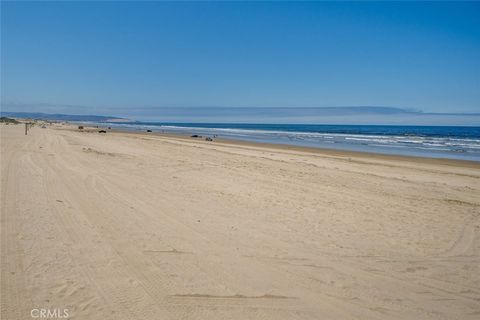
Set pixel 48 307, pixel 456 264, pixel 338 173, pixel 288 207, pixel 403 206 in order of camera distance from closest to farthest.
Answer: pixel 48 307 < pixel 456 264 < pixel 288 207 < pixel 403 206 < pixel 338 173

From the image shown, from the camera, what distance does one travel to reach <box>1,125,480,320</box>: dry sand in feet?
12.3

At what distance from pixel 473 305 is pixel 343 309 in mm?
1663

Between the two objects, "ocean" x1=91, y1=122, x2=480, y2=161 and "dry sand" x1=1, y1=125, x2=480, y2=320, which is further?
"ocean" x1=91, y1=122, x2=480, y2=161

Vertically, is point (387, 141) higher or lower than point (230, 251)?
higher

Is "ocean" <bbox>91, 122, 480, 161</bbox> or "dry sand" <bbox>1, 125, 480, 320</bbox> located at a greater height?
"ocean" <bbox>91, 122, 480, 161</bbox>

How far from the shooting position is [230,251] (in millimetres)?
5254

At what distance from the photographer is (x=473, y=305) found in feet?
13.4

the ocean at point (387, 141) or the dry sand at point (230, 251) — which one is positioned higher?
the ocean at point (387, 141)

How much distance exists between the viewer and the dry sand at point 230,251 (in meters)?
3.76

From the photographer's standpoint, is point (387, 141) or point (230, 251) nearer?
point (230, 251)

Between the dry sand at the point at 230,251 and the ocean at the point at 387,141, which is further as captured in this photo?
the ocean at the point at 387,141

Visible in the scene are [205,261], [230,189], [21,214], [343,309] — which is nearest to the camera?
[343,309]

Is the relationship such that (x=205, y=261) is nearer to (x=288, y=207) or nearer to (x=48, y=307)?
(x=48, y=307)

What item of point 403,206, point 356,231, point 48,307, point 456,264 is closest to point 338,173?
point 403,206
